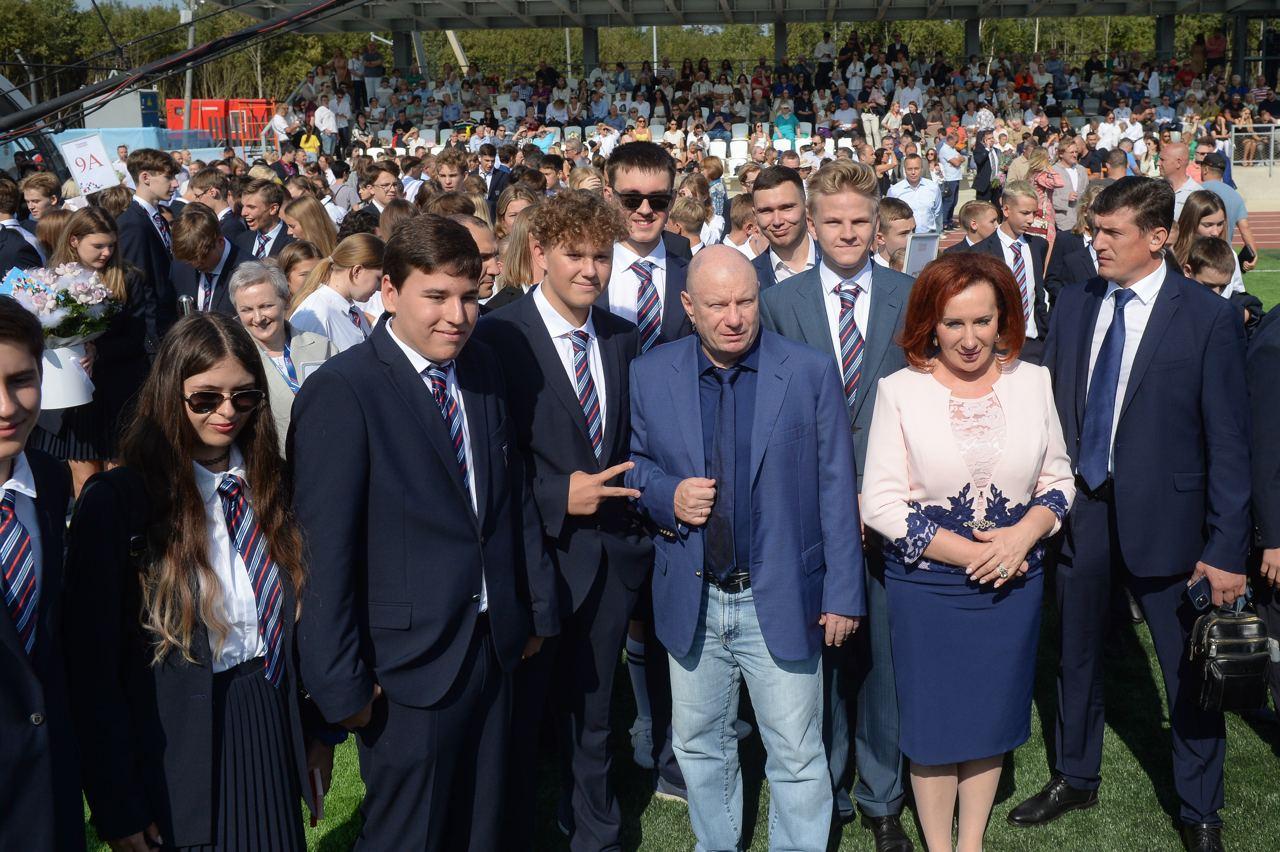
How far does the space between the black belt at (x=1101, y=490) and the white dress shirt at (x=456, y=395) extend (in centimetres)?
207

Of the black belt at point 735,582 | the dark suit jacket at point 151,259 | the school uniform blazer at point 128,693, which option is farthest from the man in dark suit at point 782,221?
the dark suit jacket at point 151,259

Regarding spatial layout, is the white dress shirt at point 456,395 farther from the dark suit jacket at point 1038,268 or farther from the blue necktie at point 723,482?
the dark suit jacket at point 1038,268

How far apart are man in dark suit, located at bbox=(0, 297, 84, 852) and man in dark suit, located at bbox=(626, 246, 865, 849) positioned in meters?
1.68

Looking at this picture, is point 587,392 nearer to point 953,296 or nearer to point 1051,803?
point 953,296

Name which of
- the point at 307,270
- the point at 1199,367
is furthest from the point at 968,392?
the point at 307,270

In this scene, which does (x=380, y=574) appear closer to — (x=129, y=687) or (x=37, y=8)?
(x=129, y=687)

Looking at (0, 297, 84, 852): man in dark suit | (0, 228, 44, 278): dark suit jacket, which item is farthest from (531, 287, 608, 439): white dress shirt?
(0, 228, 44, 278): dark suit jacket

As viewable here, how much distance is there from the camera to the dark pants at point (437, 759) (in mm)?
3031

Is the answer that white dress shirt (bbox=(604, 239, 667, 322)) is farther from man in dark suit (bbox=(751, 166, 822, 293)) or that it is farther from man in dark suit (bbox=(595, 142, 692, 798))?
man in dark suit (bbox=(751, 166, 822, 293))

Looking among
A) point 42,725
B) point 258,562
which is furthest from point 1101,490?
point 42,725

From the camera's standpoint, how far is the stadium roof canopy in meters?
36.1

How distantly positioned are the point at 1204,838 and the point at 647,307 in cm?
274

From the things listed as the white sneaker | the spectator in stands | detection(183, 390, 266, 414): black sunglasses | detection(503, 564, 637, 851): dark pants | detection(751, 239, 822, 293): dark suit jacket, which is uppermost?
the spectator in stands

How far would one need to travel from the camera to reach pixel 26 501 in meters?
2.44
